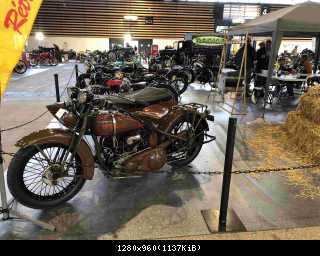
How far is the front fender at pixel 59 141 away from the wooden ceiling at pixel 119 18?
2381 centimetres

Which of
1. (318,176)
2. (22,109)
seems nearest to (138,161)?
(318,176)

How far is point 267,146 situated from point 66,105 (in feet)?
10.5

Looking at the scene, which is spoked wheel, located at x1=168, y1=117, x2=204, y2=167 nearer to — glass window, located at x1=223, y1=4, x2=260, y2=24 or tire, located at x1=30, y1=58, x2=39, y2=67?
tire, located at x1=30, y1=58, x2=39, y2=67

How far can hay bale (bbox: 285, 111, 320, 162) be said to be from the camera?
13.5 feet

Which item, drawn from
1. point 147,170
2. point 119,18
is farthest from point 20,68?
point 147,170

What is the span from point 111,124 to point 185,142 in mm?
1097

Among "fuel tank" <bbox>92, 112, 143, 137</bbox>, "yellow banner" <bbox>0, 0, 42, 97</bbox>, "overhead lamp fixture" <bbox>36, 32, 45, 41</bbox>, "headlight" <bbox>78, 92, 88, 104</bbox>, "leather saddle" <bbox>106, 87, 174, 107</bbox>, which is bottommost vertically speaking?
"fuel tank" <bbox>92, 112, 143, 137</bbox>

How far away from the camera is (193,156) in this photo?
379 cm

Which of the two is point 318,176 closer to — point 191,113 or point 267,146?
point 267,146

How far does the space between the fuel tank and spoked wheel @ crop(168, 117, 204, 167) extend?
27.8 inches

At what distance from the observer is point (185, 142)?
11.8ft

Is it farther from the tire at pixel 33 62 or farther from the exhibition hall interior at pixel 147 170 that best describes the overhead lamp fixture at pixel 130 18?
the exhibition hall interior at pixel 147 170

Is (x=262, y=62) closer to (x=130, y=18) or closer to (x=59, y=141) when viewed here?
(x=59, y=141)

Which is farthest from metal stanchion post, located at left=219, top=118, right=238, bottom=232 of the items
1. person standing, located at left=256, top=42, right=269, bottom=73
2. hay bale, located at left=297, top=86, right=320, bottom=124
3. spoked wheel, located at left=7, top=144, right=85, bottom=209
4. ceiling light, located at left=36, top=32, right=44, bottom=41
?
ceiling light, located at left=36, top=32, right=44, bottom=41
